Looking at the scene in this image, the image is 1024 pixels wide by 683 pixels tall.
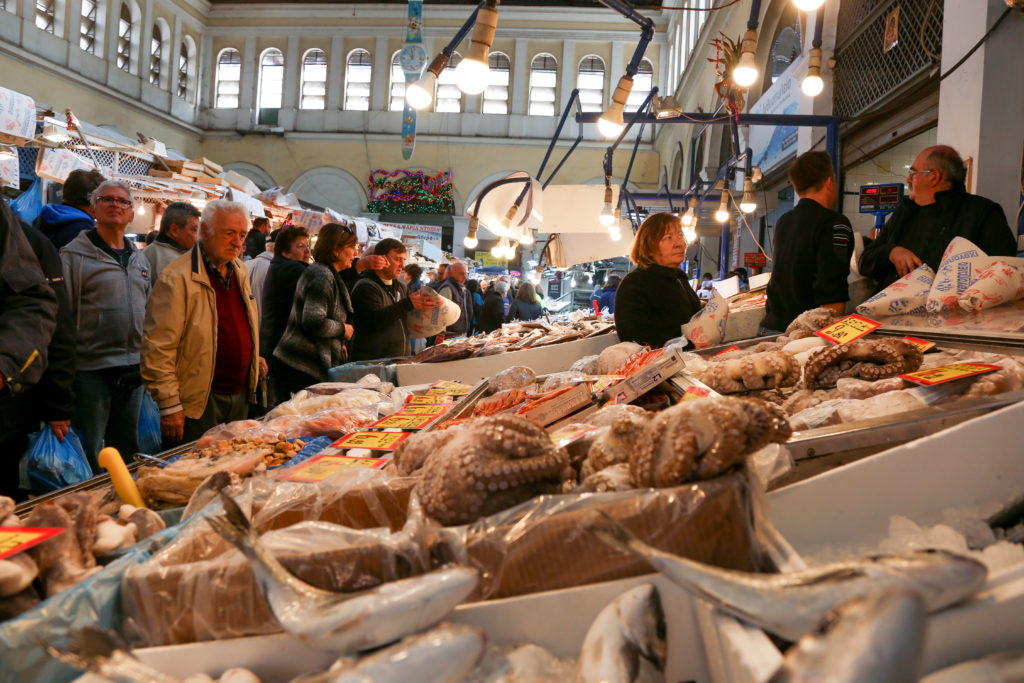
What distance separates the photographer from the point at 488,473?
1.03m

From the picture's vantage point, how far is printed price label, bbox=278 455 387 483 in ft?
4.94

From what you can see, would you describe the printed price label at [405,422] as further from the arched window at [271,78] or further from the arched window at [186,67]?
the arched window at [186,67]

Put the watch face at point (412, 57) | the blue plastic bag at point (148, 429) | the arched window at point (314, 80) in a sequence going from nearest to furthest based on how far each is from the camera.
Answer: the blue plastic bag at point (148, 429), the watch face at point (412, 57), the arched window at point (314, 80)

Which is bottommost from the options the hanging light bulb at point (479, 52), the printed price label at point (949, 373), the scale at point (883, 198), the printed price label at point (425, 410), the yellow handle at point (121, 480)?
the yellow handle at point (121, 480)

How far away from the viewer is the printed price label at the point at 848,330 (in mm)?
2066

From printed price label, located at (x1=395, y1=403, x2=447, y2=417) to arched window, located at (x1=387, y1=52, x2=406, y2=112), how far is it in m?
22.1

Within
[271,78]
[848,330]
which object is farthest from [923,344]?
[271,78]

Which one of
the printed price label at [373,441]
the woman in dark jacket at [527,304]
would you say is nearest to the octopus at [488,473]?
the printed price label at [373,441]

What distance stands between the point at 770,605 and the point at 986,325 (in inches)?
69.3

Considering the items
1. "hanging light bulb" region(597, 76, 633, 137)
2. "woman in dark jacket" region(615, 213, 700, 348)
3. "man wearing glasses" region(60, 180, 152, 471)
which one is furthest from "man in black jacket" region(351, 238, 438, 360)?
"hanging light bulb" region(597, 76, 633, 137)

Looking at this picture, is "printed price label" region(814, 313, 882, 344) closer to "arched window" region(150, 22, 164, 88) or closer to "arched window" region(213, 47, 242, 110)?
"arched window" region(150, 22, 164, 88)

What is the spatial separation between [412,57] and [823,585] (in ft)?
47.7

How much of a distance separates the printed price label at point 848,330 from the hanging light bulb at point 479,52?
5.57 ft

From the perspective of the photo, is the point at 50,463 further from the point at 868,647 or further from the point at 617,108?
the point at 617,108
